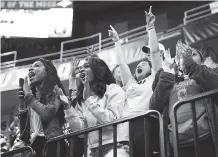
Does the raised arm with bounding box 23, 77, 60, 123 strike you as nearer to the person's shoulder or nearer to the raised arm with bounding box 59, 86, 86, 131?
the raised arm with bounding box 59, 86, 86, 131

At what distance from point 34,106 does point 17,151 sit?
1.05 ft

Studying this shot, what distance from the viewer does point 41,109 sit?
2.47 meters

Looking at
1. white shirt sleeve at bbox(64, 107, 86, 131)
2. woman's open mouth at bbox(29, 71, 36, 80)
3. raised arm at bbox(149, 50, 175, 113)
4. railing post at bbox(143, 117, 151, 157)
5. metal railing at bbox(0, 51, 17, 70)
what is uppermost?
metal railing at bbox(0, 51, 17, 70)

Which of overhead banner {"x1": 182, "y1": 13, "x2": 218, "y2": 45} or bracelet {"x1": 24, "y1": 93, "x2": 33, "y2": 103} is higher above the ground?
overhead banner {"x1": 182, "y1": 13, "x2": 218, "y2": 45}

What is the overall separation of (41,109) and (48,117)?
7 cm

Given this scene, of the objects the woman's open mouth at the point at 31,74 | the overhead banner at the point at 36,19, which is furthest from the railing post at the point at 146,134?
the overhead banner at the point at 36,19

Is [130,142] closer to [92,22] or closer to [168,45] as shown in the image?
Answer: [168,45]

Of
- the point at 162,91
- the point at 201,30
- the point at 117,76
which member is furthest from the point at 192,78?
the point at 201,30

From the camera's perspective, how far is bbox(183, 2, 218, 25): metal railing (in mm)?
4133

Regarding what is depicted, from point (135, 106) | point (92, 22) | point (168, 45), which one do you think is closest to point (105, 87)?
point (135, 106)

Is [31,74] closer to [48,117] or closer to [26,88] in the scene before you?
[26,88]

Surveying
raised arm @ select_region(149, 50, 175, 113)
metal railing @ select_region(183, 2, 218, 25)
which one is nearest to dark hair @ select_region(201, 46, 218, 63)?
raised arm @ select_region(149, 50, 175, 113)

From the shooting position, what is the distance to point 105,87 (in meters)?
2.48

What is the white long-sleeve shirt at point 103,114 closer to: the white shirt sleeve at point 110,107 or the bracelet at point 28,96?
the white shirt sleeve at point 110,107
